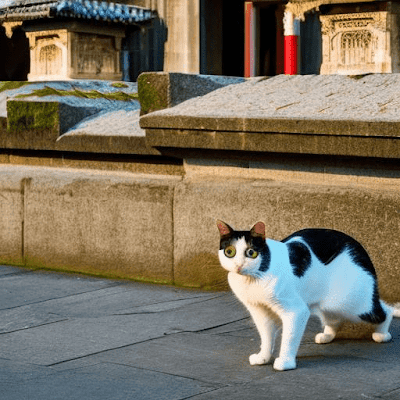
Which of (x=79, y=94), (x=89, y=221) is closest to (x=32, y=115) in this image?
(x=79, y=94)

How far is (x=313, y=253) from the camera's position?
4695 millimetres

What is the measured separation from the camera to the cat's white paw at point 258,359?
4527mm

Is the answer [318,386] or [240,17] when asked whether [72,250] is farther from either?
[240,17]

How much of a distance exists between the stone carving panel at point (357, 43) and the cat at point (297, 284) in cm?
1397

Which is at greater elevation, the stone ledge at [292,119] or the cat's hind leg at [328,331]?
the stone ledge at [292,119]

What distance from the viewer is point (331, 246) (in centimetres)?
477

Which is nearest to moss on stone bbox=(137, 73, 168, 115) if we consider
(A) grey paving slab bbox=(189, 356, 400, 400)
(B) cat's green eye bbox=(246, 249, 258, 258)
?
(B) cat's green eye bbox=(246, 249, 258, 258)

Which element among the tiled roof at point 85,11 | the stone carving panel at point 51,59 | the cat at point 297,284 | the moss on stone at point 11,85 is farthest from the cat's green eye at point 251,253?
the stone carving panel at point 51,59

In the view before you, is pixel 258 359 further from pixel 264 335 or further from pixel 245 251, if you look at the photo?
pixel 245 251

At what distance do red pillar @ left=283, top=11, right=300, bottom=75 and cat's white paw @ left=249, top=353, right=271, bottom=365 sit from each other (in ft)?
48.8

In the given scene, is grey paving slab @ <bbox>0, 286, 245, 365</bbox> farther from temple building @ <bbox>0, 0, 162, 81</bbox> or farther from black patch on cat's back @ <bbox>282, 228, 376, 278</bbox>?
temple building @ <bbox>0, 0, 162, 81</bbox>

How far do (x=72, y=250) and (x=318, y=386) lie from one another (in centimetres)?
346

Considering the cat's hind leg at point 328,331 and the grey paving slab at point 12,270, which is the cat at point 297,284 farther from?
the grey paving slab at point 12,270

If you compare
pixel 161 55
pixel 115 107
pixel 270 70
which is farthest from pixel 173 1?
pixel 115 107
